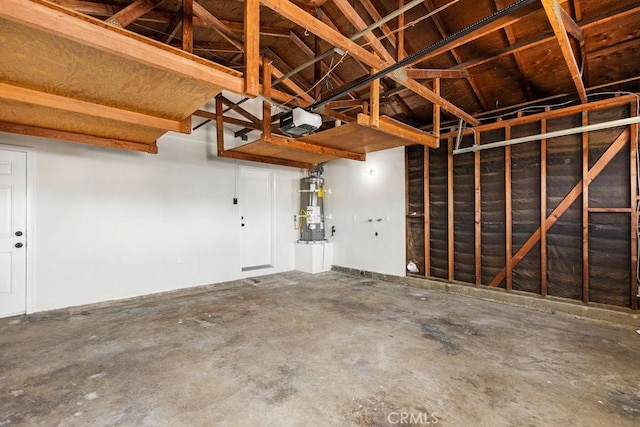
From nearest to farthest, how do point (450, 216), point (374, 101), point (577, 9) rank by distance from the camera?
point (577, 9), point (374, 101), point (450, 216)

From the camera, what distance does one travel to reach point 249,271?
20.0ft

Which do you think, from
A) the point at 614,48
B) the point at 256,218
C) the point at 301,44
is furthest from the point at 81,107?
the point at 614,48

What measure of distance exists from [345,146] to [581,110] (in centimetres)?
307

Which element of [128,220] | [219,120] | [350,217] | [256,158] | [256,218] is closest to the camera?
[219,120]

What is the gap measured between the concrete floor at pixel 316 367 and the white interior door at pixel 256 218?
85.9 inches

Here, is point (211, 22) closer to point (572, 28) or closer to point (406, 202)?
Answer: point (572, 28)

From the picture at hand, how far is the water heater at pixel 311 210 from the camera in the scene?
664cm

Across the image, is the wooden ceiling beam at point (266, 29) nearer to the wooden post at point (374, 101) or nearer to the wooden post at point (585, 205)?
the wooden post at point (374, 101)

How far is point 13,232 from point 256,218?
3.65 meters

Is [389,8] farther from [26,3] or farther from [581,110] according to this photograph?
[26,3]

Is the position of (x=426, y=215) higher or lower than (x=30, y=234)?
higher

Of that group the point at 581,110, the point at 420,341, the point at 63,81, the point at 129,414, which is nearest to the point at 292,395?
the point at 129,414

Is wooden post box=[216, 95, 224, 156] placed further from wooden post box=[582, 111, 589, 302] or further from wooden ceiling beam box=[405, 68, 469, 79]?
wooden post box=[582, 111, 589, 302]

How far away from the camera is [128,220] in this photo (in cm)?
466
